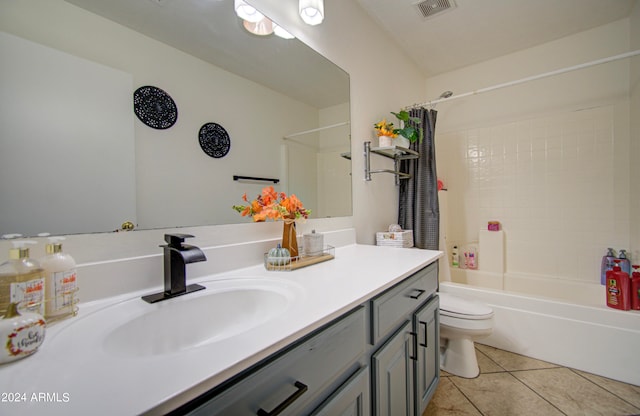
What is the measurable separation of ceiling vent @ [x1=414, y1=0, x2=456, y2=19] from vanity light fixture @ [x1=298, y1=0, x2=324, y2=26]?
3.10 feet

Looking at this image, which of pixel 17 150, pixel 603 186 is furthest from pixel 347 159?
pixel 603 186

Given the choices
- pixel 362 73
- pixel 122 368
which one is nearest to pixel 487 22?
pixel 362 73

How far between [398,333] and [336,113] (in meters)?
1.25

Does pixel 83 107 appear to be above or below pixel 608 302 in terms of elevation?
above

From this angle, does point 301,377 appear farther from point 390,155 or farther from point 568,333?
point 568,333

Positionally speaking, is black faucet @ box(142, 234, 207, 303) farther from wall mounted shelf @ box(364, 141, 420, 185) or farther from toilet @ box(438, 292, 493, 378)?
toilet @ box(438, 292, 493, 378)

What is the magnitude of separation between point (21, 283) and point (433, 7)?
2.52m

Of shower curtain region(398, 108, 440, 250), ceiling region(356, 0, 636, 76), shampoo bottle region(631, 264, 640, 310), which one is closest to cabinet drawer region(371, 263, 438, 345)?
shower curtain region(398, 108, 440, 250)

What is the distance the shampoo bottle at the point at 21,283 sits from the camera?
1.69 ft

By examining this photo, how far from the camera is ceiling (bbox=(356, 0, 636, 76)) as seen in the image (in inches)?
74.5

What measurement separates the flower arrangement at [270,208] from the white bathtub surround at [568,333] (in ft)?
5.43

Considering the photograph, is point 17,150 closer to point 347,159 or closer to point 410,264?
point 410,264

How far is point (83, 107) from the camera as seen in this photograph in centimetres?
72

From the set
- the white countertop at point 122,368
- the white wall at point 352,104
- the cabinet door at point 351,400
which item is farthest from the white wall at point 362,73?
the white countertop at point 122,368
